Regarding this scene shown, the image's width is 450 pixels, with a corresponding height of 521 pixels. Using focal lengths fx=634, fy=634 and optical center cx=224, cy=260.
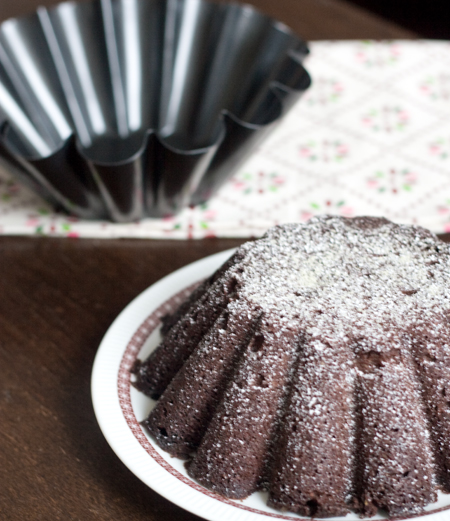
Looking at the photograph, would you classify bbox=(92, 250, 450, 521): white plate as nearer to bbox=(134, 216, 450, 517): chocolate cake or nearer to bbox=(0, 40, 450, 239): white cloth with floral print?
bbox=(134, 216, 450, 517): chocolate cake

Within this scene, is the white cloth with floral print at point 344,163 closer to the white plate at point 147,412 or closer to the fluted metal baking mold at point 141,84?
the fluted metal baking mold at point 141,84

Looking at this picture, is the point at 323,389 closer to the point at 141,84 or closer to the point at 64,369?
Result: the point at 64,369

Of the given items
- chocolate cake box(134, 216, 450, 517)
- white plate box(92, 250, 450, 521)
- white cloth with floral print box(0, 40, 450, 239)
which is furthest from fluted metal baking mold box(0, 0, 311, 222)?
chocolate cake box(134, 216, 450, 517)

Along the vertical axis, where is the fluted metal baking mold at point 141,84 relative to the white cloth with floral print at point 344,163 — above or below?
above

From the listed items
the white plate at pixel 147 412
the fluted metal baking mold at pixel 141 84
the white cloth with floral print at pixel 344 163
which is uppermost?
the fluted metal baking mold at pixel 141 84

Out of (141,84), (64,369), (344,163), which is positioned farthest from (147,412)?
(141,84)

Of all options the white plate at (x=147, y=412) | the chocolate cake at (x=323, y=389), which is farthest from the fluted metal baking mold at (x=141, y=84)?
the chocolate cake at (x=323, y=389)
